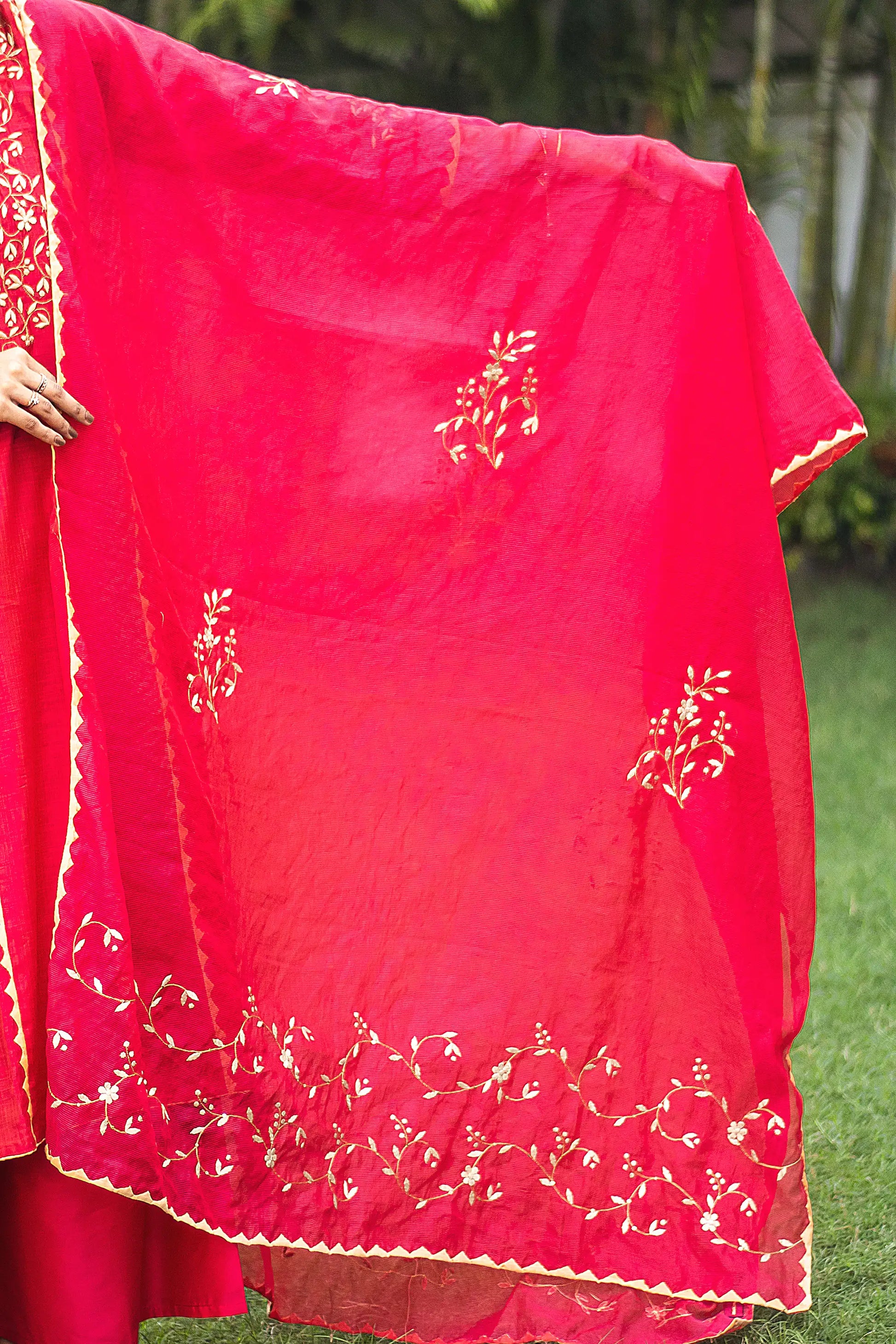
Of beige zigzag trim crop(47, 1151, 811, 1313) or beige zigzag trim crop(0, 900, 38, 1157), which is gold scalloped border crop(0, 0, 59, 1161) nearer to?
beige zigzag trim crop(0, 900, 38, 1157)

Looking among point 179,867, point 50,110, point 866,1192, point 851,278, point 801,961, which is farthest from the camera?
point 851,278

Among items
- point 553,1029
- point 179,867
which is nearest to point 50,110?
point 179,867

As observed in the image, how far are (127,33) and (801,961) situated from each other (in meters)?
1.33

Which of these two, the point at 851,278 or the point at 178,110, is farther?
the point at 851,278

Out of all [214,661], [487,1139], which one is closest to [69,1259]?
[487,1139]

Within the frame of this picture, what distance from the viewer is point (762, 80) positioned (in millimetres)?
5871

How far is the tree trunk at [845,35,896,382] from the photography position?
6.41m

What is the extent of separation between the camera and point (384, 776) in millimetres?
1672

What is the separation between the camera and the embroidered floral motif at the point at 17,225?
1.48 meters

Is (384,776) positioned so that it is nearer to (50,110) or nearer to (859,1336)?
(50,110)

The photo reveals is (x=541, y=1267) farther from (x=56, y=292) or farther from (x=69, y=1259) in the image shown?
(x=56, y=292)

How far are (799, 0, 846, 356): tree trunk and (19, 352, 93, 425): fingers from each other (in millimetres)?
5089

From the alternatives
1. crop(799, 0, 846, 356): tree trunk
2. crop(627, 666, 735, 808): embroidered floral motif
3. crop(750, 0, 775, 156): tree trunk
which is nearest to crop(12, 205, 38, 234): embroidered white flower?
crop(627, 666, 735, 808): embroidered floral motif

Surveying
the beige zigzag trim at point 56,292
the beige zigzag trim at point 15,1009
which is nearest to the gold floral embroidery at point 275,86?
the beige zigzag trim at point 56,292
